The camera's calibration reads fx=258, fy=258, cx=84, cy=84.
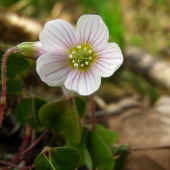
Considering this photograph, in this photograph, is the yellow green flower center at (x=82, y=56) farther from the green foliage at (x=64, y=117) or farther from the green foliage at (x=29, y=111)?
the green foliage at (x=29, y=111)

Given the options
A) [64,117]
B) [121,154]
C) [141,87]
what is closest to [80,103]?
[64,117]

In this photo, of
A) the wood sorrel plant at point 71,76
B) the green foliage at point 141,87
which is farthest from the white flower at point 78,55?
the green foliage at point 141,87

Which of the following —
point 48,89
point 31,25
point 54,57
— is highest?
point 31,25

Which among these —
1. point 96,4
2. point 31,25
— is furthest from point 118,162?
point 96,4

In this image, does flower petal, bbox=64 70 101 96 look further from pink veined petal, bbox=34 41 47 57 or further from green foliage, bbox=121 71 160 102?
green foliage, bbox=121 71 160 102

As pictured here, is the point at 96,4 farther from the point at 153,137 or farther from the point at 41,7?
the point at 153,137

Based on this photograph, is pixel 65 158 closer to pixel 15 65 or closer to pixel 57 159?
pixel 57 159
